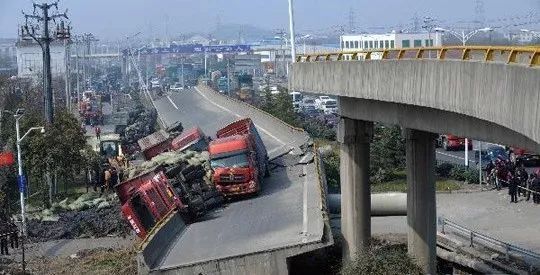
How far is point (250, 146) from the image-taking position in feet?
102

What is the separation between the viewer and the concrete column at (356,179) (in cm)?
2483

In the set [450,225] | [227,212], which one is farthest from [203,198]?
[450,225]

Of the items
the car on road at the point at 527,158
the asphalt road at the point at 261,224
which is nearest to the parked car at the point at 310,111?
the car on road at the point at 527,158

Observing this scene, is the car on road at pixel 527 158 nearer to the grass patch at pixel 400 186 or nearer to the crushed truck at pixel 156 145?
the grass patch at pixel 400 186

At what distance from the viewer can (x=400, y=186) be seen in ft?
134

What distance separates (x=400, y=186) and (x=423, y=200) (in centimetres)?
1830

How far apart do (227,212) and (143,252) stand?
7.73 metres

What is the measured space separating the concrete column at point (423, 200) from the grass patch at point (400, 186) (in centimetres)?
1640

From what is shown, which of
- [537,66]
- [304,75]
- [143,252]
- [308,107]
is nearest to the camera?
[537,66]

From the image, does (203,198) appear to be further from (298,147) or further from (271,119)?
(271,119)

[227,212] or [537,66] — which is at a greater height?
[537,66]

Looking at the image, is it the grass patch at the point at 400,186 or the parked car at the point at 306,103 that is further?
the parked car at the point at 306,103

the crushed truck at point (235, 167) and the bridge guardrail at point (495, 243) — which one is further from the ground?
the crushed truck at point (235, 167)

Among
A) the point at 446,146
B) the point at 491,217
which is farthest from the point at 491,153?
the point at 491,217
